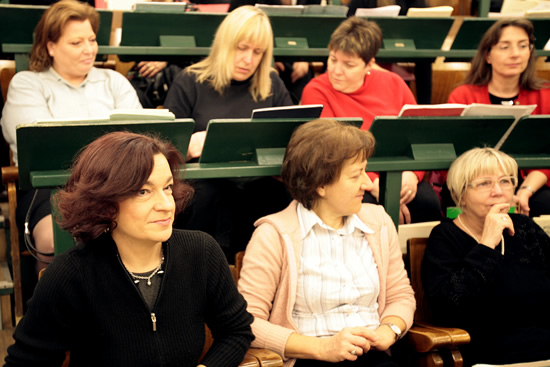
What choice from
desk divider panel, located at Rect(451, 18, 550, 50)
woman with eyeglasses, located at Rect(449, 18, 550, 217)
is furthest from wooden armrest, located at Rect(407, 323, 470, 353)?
desk divider panel, located at Rect(451, 18, 550, 50)

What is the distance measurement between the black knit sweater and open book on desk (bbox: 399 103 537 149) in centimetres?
94

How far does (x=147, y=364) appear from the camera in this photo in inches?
60.4

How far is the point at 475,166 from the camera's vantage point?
2.24 meters

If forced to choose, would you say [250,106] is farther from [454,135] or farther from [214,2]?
[214,2]

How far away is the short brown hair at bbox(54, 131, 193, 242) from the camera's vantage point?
1.47 metres

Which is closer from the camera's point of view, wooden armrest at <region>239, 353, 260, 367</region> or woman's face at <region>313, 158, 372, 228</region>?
wooden armrest at <region>239, 353, 260, 367</region>

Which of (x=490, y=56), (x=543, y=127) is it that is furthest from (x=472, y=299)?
(x=490, y=56)

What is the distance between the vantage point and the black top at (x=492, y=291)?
2.08 m

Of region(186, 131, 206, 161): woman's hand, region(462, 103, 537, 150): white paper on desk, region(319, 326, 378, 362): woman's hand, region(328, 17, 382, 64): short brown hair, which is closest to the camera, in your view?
region(319, 326, 378, 362): woman's hand

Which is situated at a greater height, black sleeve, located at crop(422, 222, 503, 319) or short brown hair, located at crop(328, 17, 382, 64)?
short brown hair, located at crop(328, 17, 382, 64)

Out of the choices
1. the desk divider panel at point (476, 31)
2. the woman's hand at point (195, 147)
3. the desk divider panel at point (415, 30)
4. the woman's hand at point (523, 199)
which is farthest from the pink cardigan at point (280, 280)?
the desk divider panel at point (476, 31)

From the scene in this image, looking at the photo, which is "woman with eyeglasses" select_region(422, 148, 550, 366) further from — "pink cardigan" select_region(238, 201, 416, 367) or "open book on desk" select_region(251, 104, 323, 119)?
"open book on desk" select_region(251, 104, 323, 119)

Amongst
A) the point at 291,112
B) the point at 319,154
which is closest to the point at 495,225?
the point at 319,154

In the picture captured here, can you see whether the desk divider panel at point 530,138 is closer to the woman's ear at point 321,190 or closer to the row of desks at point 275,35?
the woman's ear at point 321,190
